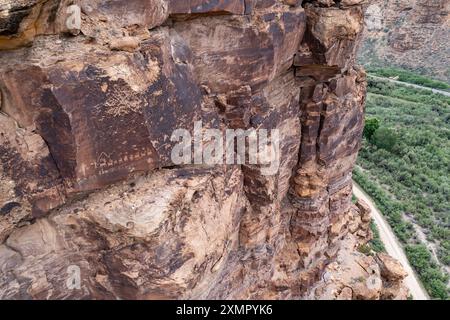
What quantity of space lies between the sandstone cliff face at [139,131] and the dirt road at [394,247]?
1438 cm

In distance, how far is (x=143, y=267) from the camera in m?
Result: 8.75

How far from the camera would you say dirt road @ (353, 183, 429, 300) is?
75.5ft

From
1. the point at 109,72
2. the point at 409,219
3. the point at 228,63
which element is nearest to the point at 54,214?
the point at 109,72

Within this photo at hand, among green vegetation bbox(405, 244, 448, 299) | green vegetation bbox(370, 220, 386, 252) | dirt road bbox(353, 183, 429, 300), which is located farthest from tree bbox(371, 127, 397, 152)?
green vegetation bbox(405, 244, 448, 299)

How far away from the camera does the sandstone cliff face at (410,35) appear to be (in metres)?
60.7

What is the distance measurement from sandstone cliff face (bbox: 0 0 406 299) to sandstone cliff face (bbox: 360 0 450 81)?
187 feet

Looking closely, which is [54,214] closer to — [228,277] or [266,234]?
[228,277]

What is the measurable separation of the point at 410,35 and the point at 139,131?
6486 centimetres

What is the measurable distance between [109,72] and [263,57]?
4401 mm

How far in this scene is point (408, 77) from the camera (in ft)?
198

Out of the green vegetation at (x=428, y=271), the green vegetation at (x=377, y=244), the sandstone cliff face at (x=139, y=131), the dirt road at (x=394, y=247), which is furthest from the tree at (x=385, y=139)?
the sandstone cliff face at (x=139, y=131)

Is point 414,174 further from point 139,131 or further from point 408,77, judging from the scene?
point 408,77

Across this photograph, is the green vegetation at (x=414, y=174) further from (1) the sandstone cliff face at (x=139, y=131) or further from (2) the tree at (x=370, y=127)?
(1) the sandstone cliff face at (x=139, y=131)

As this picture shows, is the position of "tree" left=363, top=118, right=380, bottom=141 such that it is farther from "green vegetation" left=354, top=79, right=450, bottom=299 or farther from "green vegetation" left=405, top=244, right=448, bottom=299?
"green vegetation" left=405, top=244, right=448, bottom=299
